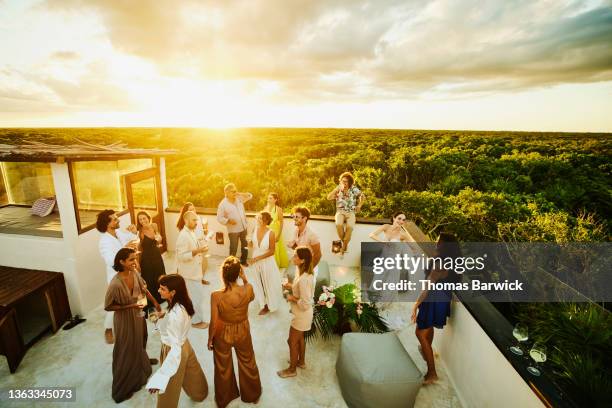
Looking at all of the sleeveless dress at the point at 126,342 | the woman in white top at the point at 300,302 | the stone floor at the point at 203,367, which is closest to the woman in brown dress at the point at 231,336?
the stone floor at the point at 203,367

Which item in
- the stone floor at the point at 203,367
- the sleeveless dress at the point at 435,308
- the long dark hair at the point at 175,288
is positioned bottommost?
the stone floor at the point at 203,367

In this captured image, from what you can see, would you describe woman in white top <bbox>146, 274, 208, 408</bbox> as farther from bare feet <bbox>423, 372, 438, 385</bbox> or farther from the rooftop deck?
the rooftop deck

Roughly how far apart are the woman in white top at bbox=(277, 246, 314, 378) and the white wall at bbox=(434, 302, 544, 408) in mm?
2031

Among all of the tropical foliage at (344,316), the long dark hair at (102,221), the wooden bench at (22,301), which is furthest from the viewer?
the tropical foliage at (344,316)

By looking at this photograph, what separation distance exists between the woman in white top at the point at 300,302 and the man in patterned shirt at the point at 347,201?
323cm

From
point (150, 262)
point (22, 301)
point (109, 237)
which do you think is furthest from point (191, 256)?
point (22, 301)

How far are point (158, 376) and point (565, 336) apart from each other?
15.5 feet

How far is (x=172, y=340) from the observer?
109 inches

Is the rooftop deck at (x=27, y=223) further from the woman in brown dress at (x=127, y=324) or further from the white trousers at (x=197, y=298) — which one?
the woman in brown dress at (x=127, y=324)

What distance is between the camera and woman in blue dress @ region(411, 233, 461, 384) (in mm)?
3582

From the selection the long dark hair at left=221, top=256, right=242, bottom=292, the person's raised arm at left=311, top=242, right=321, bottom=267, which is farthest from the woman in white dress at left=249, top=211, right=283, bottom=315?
the long dark hair at left=221, top=256, right=242, bottom=292

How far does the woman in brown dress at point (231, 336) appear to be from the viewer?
9.80 feet

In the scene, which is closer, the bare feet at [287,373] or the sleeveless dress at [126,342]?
the sleeveless dress at [126,342]

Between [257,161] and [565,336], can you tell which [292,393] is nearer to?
[565,336]
